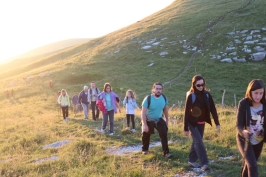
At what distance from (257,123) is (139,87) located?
3025 centimetres

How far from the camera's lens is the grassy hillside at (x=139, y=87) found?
26.9 ft

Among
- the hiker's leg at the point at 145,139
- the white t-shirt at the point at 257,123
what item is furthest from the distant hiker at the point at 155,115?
the white t-shirt at the point at 257,123

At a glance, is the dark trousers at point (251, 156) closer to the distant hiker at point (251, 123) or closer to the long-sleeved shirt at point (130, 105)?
the distant hiker at point (251, 123)

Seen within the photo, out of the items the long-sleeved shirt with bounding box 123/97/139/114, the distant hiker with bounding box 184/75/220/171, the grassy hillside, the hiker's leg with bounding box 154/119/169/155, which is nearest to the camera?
the distant hiker with bounding box 184/75/220/171

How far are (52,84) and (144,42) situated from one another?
23.1 meters

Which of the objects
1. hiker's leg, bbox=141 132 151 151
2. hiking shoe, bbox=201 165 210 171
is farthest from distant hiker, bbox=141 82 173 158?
hiking shoe, bbox=201 165 210 171

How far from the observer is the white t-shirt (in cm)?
510

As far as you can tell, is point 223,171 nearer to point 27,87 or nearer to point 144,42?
point 27,87

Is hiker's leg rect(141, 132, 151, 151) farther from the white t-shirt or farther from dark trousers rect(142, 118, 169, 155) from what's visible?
the white t-shirt

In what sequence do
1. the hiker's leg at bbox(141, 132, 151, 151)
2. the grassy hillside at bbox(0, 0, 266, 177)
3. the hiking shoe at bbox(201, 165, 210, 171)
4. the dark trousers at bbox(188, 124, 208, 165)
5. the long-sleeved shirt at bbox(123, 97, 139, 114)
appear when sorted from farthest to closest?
the long-sleeved shirt at bbox(123, 97, 139, 114)
the hiker's leg at bbox(141, 132, 151, 151)
the grassy hillside at bbox(0, 0, 266, 177)
the hiking shoe at bbox(201, 165, 210, 171)
the dark trousers at bbox(188, 124, 208, 165)

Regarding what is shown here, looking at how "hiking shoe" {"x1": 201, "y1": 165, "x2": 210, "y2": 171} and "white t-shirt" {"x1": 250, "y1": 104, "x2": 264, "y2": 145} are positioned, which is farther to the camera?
"hiking shoe" {"x1": 201, "y1": 165, "x2": 210, "y2": 171}

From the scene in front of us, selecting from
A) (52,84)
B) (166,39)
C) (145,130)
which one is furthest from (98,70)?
(145,130)

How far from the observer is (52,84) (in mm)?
40875

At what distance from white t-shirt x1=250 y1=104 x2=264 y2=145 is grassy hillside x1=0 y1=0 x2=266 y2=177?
178 centimetres
